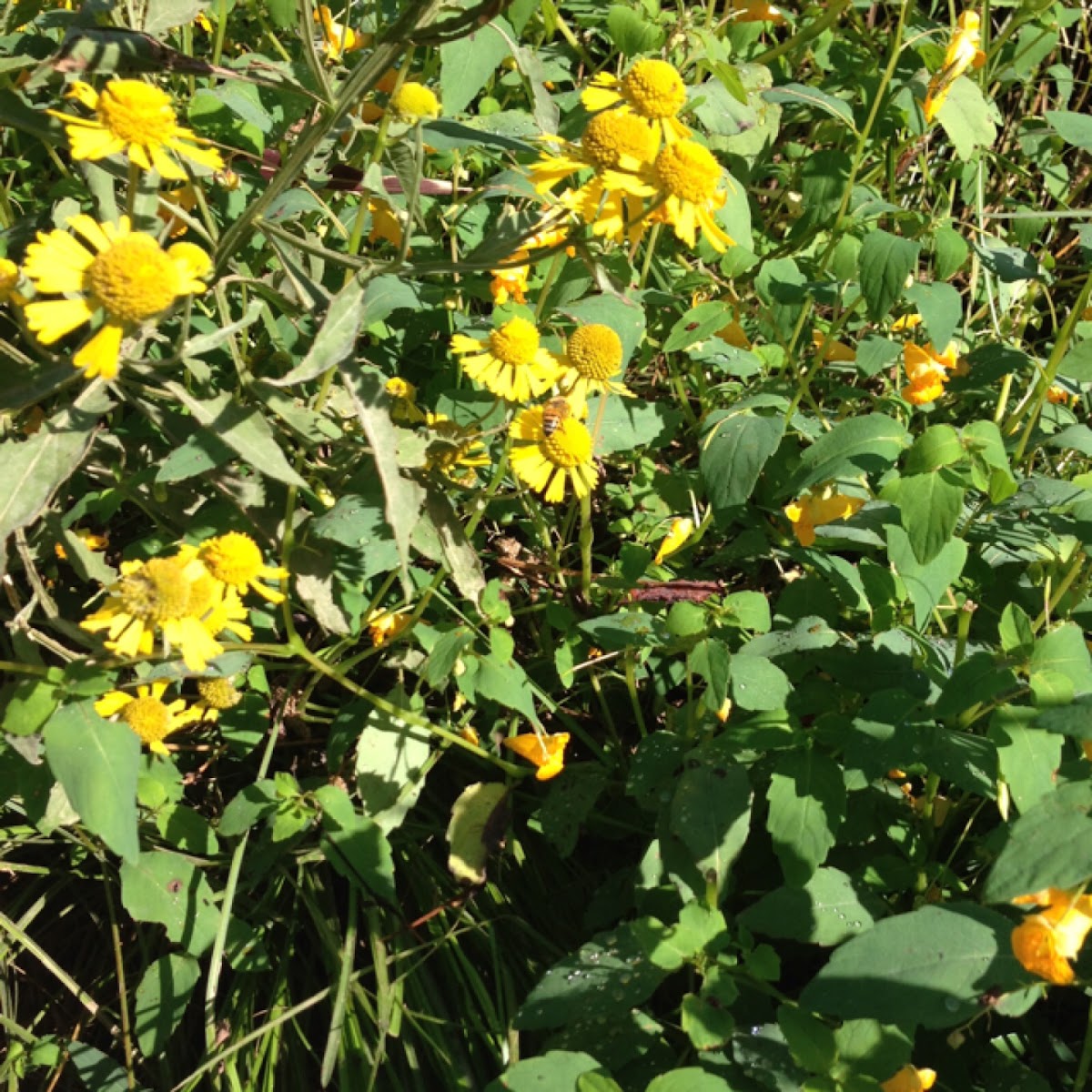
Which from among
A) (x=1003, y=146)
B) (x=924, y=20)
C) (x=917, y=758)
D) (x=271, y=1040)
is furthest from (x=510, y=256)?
(x=1003, y=146)

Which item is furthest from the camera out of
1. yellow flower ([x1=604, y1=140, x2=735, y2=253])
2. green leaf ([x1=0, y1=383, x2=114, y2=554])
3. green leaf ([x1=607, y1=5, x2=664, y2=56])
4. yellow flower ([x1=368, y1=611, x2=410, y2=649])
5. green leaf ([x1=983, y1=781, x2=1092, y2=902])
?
green leaf ([x1=607, y1=5, x2=664, y2=56])

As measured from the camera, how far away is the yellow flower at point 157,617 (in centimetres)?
101

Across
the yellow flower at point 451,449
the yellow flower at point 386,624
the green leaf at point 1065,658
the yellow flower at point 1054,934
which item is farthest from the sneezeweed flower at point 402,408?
the yellow flower at point 1054,934

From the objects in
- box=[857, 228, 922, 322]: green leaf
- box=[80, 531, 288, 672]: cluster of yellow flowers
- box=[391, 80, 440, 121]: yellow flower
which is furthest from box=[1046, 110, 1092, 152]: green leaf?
box=[80, 531, 288, 672]: cluster of yellow flowers

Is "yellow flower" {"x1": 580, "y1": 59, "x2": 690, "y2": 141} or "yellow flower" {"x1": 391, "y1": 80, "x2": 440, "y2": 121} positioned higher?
"yellow flower" {"x1": 580, "y1": 59, "x2": 690, "y2": 141}

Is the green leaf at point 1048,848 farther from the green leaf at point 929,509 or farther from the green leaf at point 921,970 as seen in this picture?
the green leaf at point 929,509

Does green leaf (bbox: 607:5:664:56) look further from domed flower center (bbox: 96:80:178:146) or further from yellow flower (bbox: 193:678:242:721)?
yellow flower (bbox: 193:678:242:721)

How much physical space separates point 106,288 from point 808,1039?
0.91m

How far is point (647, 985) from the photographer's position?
115 centimetres

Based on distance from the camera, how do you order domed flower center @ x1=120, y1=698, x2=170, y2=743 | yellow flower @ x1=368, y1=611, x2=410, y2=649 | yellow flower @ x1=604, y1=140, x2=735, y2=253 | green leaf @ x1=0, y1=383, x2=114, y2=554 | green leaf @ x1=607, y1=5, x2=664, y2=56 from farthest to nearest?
green leaf @ x1=607, y1=5, x2=664, y2=56, yellow flower @ x1=368, y1=611, x2=410, y2=649, domed flower center @ x1=120, y1=698, x2=170, y2=743, yellow flower @ x1=604, y1=140, x2=735, y2=253, green leaf @ x1=0, y1=383, x2=114, y2=554

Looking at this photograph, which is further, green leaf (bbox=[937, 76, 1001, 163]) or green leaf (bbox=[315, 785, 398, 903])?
green leaf (bbox=[937, 76, 1001, 163])

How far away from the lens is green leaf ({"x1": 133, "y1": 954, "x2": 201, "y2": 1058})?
4.39 ft

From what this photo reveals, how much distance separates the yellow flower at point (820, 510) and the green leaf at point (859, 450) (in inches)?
3.8

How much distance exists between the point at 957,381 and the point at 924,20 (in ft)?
2.72
